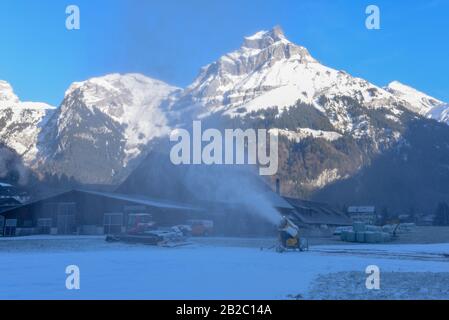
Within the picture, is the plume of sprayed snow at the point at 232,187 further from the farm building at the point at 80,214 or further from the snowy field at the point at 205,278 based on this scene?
the snowy field at the point at 205,278

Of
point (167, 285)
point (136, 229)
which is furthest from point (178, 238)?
point (167, 285)

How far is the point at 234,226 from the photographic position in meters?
67.8

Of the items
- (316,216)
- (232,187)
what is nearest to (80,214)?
(232,187)

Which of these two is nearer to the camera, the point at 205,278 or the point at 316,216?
the point at 205,278

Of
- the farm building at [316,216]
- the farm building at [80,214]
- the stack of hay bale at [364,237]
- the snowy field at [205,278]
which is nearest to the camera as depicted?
the snowy field at [205,278]

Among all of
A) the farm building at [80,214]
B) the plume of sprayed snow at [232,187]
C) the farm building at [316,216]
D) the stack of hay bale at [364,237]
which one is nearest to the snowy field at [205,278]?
the stack of hay bale at [364,237]

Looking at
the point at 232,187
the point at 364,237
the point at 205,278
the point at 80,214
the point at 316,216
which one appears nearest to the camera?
the point at 205,278

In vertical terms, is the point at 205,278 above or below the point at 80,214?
below

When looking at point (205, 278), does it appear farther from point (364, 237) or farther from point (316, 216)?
point (316, 216)

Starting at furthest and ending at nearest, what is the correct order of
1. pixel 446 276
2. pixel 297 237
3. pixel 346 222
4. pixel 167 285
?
pixel 346 222
pixel 297 237
pixel 446 276
pixel 167 285

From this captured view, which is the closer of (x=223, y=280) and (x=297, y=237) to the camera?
(x=223, y=280)

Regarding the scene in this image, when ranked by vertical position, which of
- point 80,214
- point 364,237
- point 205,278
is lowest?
point 205,278

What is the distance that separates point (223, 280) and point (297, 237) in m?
18.2
